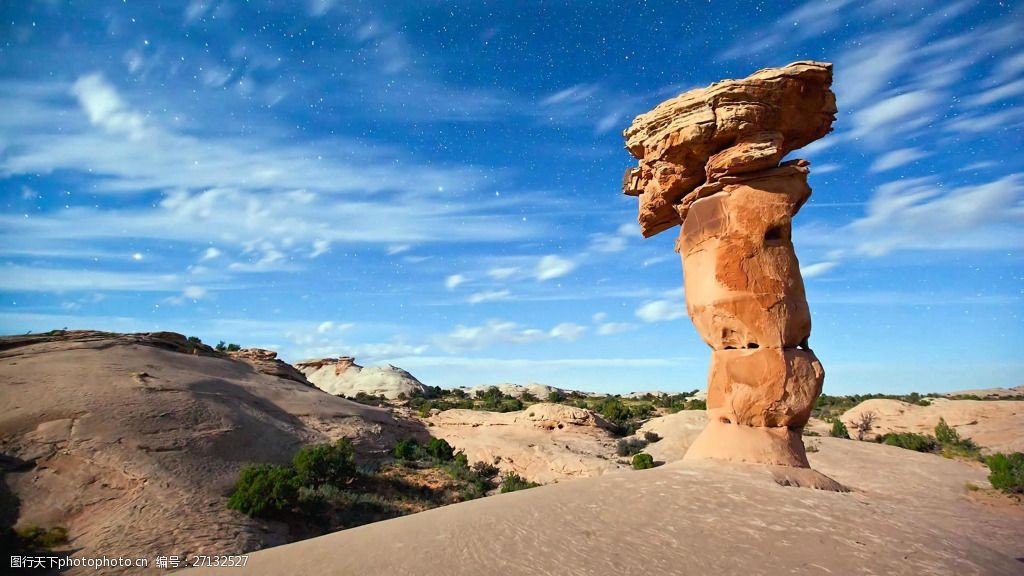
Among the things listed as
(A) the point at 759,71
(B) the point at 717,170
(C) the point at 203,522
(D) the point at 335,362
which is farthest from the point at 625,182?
(D) the point at 335,362

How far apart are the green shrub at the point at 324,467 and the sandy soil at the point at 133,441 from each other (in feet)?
6.92

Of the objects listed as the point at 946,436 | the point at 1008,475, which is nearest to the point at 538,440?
the point at 1008,475

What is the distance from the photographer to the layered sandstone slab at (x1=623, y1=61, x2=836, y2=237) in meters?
11.3

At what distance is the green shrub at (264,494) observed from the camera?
13789mm

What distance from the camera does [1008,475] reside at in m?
16.7

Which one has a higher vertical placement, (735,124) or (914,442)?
(735,124)

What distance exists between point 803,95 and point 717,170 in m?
2.62

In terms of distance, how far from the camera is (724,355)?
11.8 metres

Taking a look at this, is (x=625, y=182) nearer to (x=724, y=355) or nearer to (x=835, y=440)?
(x=724, y=355)

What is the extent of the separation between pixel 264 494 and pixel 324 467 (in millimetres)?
4023

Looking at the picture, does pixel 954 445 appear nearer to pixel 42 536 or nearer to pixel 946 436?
pixel 946 436

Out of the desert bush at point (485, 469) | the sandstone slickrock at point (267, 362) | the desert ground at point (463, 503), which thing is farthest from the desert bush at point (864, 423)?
the sandstone slickrock at point (267, 362)

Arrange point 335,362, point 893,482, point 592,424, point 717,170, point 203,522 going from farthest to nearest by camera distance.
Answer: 1. point 335,362
2. point 592,424
3. point 893,482
4. point 203,522
5. point 717,170

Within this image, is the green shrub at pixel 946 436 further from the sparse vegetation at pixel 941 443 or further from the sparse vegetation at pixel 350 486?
the sparse vegetation at pixel 350 486
